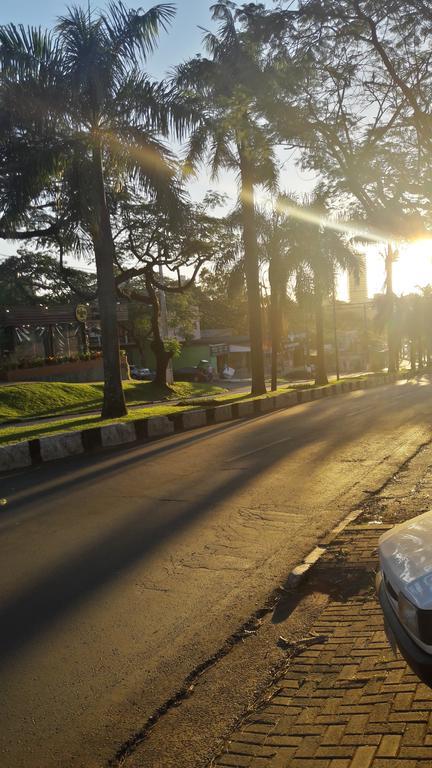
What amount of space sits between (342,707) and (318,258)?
31312mm

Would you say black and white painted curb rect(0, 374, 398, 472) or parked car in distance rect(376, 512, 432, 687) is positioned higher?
parked car in distance rect(376, 512, 432, 687)

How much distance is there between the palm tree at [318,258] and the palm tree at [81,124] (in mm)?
13923

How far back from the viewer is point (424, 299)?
71125mm

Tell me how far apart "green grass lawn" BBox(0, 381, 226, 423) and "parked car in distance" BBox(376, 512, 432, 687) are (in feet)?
61.7

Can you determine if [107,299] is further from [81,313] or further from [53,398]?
[81,313]

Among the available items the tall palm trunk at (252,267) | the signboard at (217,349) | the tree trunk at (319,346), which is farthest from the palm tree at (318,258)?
the signboard at (217,349)

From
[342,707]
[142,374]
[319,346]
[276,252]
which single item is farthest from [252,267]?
[142,374]

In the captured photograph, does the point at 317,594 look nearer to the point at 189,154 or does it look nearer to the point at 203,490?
the point at 203,490

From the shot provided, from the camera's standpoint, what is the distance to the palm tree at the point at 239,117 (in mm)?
11211

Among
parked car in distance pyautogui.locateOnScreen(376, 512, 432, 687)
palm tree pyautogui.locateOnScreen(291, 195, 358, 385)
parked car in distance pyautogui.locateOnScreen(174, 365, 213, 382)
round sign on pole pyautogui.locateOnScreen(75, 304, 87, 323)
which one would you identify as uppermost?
palm tree pyautogui.locateOnScreen(291, 195, 358, 385)

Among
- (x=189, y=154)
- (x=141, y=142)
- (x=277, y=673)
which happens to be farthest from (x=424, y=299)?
(x=277, y=673)

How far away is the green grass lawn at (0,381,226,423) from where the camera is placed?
22.8 m

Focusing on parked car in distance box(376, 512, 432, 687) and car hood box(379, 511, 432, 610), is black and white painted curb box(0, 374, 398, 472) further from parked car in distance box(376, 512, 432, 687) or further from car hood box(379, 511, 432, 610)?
parked car in distance box(376, 512, 432, 687)

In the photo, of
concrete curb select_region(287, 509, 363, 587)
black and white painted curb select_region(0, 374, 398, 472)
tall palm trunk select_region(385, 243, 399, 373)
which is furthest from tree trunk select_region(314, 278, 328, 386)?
concrete curb select_region(287, 509, 363, 587)
